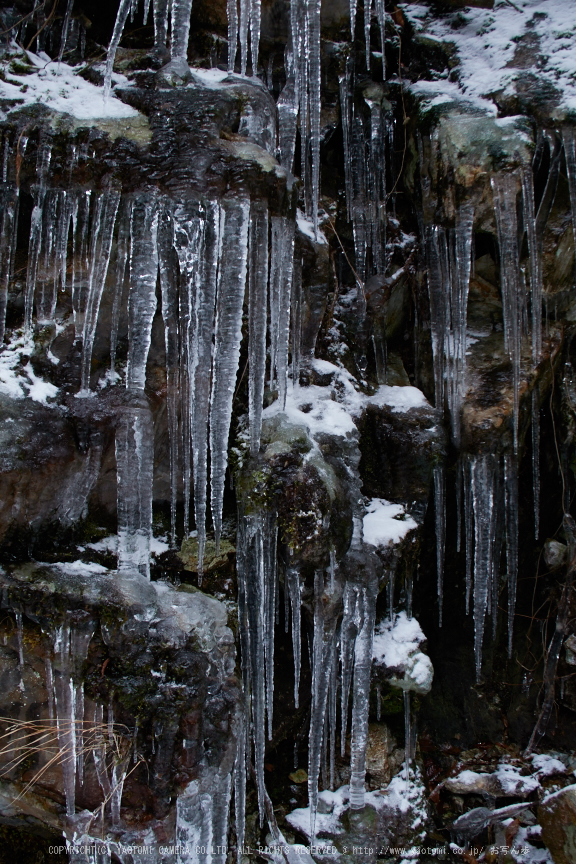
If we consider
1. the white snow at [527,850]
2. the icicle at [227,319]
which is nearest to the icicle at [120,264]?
the icicle at [227,319]

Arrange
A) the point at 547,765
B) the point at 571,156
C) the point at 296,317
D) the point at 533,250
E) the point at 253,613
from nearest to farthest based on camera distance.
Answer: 1. the point at 253,613
2. the point at 571,156
3. the point at 533,250
4. the point at 296,317
5. the point at 547,765

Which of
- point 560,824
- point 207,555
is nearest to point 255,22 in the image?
point 207,555

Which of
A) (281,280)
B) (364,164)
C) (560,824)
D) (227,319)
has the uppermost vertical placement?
(364,164)

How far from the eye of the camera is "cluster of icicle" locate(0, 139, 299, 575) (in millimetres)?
3064

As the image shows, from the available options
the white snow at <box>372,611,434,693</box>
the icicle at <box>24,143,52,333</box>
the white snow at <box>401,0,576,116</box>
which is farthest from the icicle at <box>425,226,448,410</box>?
the icicle at <box>24,143,52,333</box>

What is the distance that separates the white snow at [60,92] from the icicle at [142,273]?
0.60 meters

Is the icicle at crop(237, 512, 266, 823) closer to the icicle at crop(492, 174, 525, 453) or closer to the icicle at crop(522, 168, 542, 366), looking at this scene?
the icicle at crop(492, 174, 525, 453)

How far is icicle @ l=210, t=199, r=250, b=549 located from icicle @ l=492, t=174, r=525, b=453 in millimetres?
1773

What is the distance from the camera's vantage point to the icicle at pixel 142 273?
119 inches

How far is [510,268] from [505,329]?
16.2 inches

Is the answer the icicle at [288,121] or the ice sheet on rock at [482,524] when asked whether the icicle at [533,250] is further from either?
the icicle at [288,121]

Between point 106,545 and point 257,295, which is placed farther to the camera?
point 106,545

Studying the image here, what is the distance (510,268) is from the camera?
3.87m

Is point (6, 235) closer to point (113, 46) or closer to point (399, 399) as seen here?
point (113, 46)
